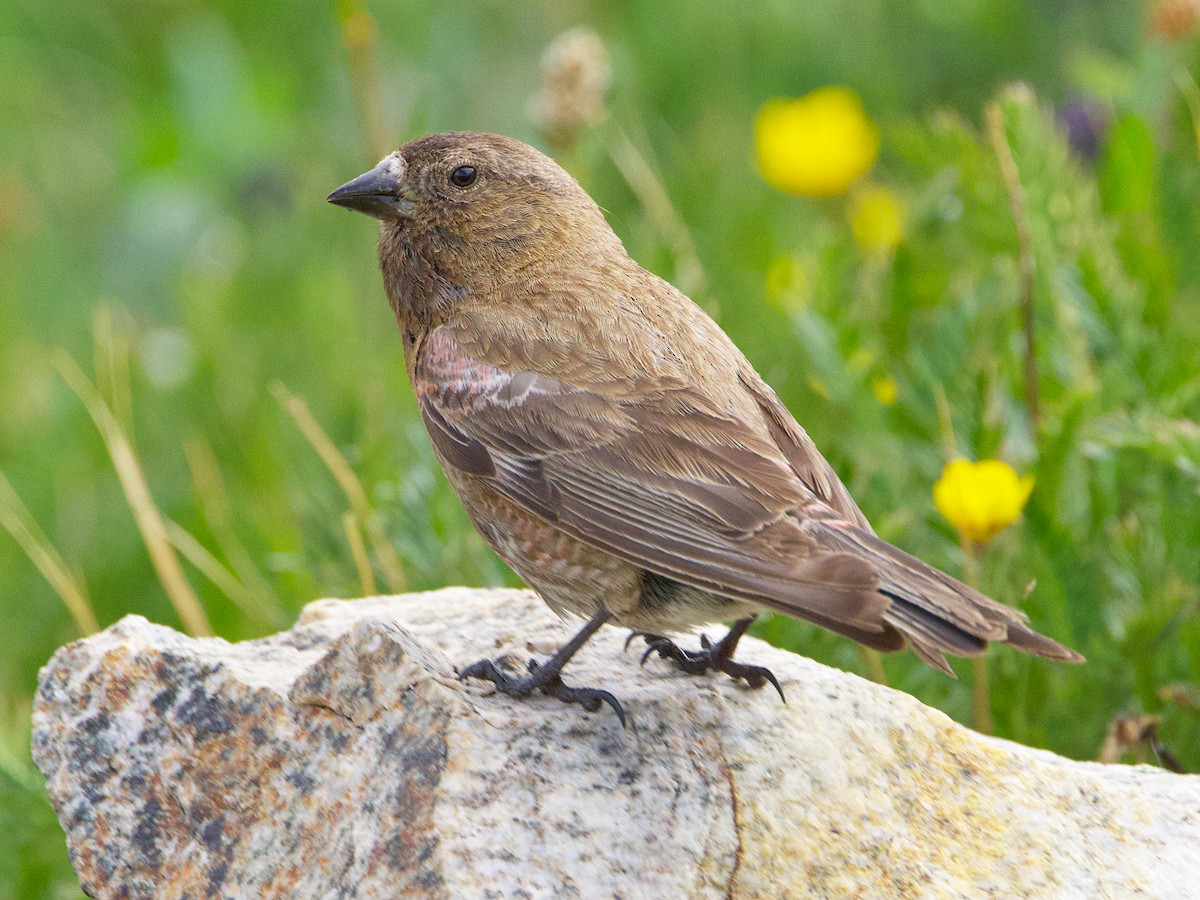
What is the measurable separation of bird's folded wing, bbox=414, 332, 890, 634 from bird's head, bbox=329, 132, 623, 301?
0.92 ft

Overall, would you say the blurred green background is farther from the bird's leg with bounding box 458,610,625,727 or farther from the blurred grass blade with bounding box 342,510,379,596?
the bird's leg with bounding box 458,610,625,727

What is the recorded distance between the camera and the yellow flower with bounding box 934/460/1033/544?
156 inches

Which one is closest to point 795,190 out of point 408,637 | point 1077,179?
point 1077,179

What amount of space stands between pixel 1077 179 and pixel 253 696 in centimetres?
371

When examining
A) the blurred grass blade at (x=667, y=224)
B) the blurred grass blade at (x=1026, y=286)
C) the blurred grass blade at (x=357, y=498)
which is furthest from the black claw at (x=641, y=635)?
the blurred grass blade at (x=667, y=224)

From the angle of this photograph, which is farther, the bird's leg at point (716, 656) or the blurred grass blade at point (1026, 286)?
the blurred grass blade at point (1026, 286)

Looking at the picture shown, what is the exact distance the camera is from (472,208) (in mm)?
4301

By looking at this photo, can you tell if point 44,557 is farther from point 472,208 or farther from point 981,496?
point 981,496

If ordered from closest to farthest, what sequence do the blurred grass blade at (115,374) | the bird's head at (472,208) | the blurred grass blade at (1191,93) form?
the bird's head at (472,208), the blurred grass blade at (1191,93), the blurred grass blade at (115,374)

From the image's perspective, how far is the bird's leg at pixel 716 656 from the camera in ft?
11.8

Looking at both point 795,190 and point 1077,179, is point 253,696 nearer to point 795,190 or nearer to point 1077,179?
point 1077,179

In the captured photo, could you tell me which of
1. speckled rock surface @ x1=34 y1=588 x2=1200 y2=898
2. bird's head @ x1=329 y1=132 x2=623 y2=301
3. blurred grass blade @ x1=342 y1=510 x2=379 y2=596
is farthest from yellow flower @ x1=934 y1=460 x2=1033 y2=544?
blurred grass blade @ x1=342 y1=510 x2=379 y2=596

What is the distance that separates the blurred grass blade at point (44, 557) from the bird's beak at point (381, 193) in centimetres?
132

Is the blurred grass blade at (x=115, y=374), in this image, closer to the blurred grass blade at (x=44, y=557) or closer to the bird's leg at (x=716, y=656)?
the blurred grass blade at (x=44, y=557)
